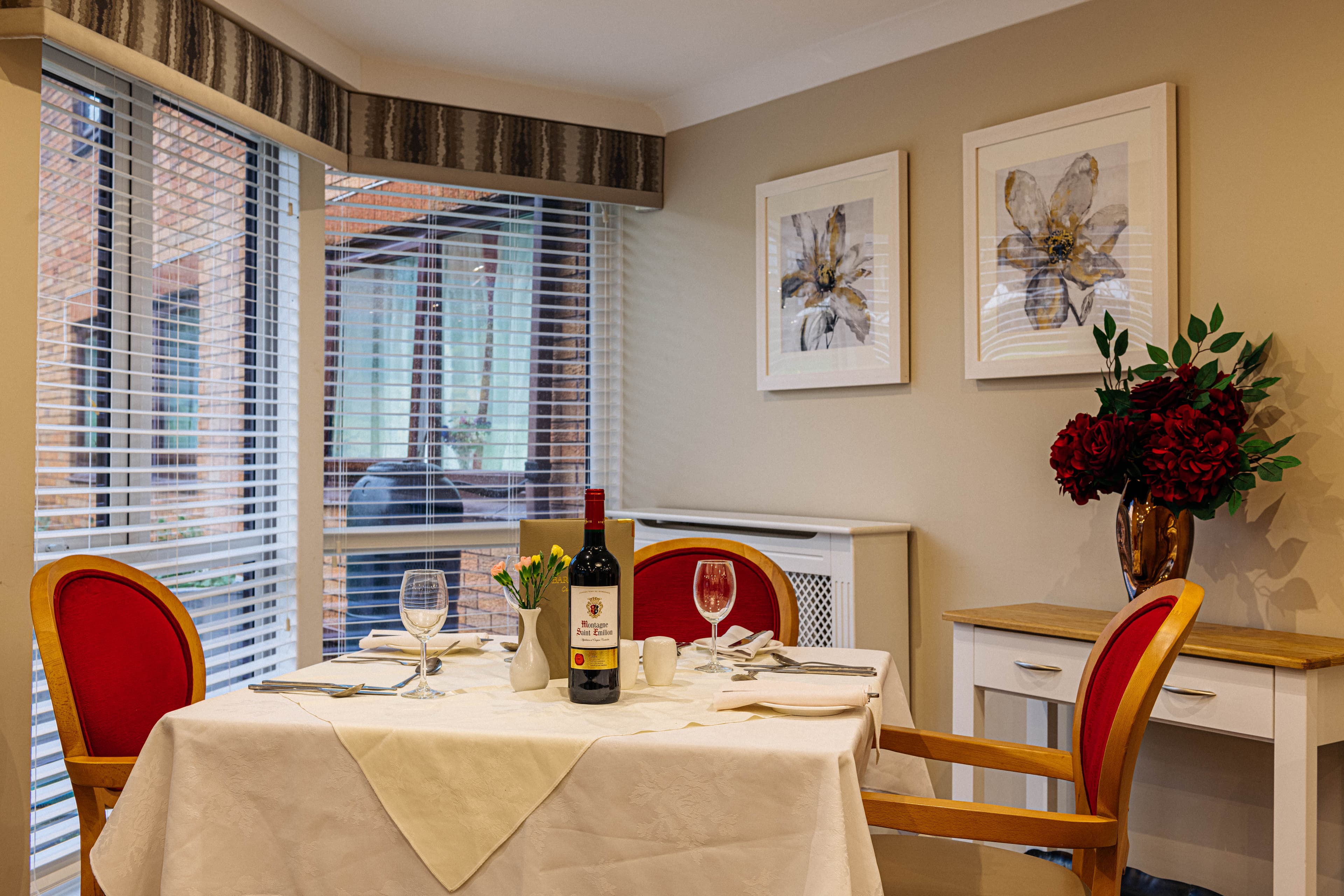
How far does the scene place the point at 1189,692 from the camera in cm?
Result: 220

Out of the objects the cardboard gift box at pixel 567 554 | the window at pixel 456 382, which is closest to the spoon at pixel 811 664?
the cardboard gift box at pixel 567 554

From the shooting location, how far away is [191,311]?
3.12 meters

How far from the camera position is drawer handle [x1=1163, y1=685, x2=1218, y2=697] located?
7.11ft

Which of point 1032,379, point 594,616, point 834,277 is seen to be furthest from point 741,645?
point 834,277

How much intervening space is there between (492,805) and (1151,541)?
1.74 metres

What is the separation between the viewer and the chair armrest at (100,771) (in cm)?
169

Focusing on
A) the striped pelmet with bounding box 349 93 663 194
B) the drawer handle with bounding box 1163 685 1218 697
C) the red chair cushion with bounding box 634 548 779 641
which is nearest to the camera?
the drawer handle with bounding box 1163 685 1218 697

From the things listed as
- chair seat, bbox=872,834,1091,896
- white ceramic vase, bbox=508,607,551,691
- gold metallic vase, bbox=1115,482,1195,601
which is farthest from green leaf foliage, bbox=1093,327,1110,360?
white ceramic vase, bbox=508,607,551,691

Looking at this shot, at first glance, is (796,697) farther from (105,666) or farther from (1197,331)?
(1197,331)

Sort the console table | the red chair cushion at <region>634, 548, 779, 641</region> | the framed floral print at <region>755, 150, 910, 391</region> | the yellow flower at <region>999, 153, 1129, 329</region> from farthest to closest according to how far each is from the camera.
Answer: the framed floral print at <region>755, 150, 910, 391</region> < the yellow flower at <region>999, 153, 1129, 329</region> < the red chair cushion at <region>634, 548, 779, 641</region> < the console table

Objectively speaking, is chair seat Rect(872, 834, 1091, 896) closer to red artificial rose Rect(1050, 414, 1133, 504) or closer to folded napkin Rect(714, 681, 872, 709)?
folded napkin Rect(714, 681, 872, 709)

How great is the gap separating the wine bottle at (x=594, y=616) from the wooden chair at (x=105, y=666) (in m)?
0.76

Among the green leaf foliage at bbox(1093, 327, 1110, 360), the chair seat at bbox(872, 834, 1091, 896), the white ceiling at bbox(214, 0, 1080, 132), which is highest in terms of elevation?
the white ceiling at bbox(214, 0, 1080, 132)

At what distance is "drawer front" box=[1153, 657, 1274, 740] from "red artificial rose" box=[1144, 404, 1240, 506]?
369 millimetres
